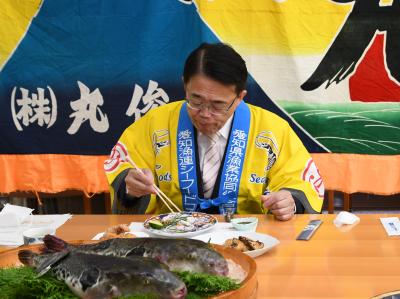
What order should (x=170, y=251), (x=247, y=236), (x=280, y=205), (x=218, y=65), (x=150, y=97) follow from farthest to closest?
(x=150, y=97), (x=218, y=65), (x=280, y=205), (x=247, y=236), (x=170, y=251)

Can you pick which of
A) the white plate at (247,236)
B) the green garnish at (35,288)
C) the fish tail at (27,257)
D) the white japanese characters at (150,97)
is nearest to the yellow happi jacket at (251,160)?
the white plate at (247,236)

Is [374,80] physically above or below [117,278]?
above

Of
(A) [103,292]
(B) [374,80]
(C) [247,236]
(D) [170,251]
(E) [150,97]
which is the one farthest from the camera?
(E) [150,97]

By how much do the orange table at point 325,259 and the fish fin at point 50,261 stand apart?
1.67 ft

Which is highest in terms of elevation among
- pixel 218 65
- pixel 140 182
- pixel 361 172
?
pixel 218 65

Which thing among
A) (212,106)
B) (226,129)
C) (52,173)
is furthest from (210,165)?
(52,173)

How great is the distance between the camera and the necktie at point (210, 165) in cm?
210

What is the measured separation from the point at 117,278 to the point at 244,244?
0.72 meters

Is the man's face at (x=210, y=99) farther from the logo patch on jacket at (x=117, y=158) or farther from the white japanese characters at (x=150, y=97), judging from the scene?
A: the white japanese characters at (x=150, y=97)

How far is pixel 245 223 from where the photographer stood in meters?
1.67

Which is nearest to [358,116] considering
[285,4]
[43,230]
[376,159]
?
[376,159]

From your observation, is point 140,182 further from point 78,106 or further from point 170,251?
point 78,106

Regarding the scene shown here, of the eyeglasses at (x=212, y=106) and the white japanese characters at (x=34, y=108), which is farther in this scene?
the white japanese characters at (x=34, y=108)

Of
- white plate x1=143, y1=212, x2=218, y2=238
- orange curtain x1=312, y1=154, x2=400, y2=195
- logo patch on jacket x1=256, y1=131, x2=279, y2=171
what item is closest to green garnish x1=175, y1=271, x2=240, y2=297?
white plate x1=143, y1=212, x2=218, y2=238
